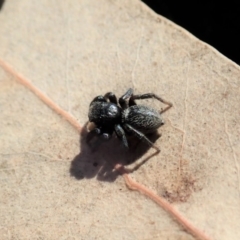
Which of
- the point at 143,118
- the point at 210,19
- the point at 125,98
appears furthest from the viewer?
the point at 210,19

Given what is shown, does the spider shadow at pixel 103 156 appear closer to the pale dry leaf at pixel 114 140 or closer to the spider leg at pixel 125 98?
the pale dry leaf at pixel 114 140

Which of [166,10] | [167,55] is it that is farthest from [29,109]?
[166,10]

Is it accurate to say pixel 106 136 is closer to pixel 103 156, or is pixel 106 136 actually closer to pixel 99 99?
pixel 103 156

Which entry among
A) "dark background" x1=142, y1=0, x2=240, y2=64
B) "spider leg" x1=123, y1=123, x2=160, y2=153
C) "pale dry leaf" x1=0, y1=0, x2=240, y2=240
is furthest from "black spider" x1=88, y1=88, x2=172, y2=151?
"dark background" x1=142, y1=0, x2=240, y2=64

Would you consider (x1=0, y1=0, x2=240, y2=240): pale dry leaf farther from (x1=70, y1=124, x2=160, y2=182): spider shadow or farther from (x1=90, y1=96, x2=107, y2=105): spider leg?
(x1=90, y1=96, x2=107, y2=105): spider leg

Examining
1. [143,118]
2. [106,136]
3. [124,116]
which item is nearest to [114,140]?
[106,136]

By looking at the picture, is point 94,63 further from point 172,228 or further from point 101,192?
point 172,228

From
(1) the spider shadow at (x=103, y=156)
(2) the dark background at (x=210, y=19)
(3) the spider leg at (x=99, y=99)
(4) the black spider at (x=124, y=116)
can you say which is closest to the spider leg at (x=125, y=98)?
(4) the black spider at (x=124, y=116)
